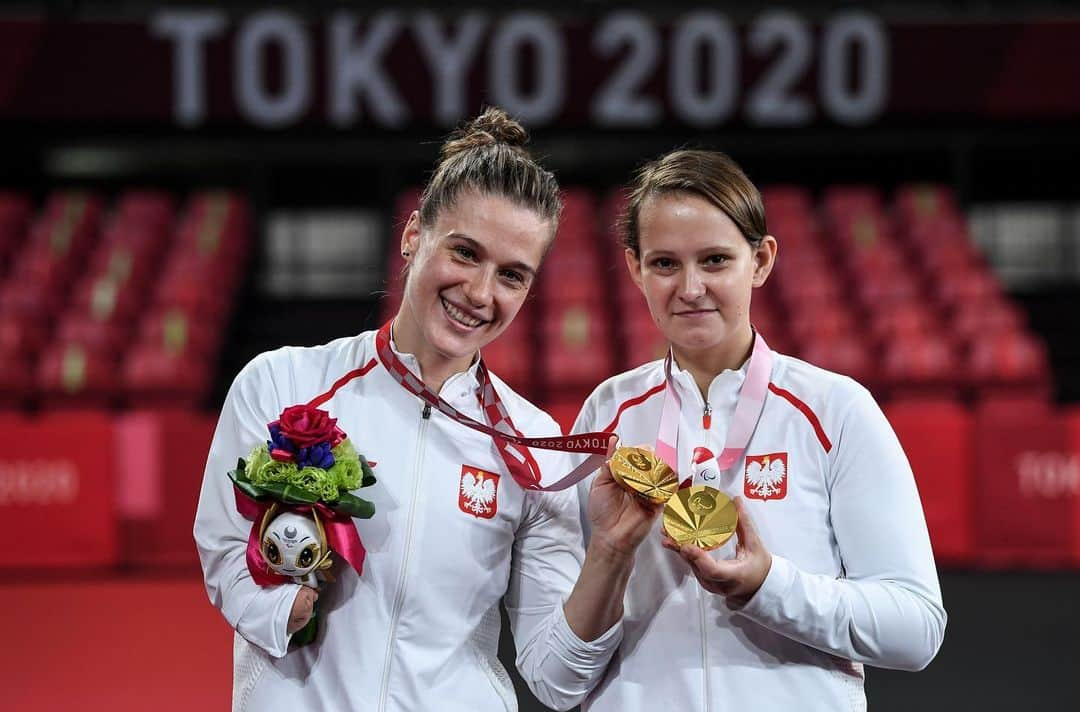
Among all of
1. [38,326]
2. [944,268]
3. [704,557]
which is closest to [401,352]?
[704,557]

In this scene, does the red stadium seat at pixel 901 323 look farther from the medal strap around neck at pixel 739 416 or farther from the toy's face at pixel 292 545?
the toy's face at pixel 292 545

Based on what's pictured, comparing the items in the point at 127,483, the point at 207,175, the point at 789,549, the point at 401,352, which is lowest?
the point at 127,483

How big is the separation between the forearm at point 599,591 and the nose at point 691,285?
453mm

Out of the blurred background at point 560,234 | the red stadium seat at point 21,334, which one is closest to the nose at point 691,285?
the blurred background at point 560,234

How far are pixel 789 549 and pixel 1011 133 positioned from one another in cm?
867

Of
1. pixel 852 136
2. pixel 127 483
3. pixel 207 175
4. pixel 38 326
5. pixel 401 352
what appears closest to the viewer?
pixel 401 352

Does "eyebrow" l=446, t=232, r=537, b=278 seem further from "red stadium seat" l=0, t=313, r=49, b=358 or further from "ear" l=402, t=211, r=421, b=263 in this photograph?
"red stadium seat" l=0, t=313, r=49, b=358

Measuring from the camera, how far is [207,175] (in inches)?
416

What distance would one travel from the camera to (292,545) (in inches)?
76.1

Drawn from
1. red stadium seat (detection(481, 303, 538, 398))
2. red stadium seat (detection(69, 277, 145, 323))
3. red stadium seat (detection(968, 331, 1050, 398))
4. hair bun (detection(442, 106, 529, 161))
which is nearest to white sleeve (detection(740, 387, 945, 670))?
hair bun (detection(442, 106, 529, 161))

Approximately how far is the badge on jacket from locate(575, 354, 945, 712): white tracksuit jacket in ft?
0.94

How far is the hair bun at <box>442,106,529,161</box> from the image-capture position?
2.23 metres

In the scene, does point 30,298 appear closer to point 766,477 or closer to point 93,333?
point 93,333

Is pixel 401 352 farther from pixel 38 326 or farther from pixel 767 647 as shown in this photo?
pixel 38 326
